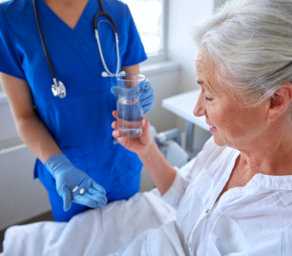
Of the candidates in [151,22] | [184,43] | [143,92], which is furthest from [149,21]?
[143,92]

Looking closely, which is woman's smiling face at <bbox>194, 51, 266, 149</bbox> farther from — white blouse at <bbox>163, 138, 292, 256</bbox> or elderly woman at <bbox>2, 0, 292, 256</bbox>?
white blouse at <bbox>163, 138, 292, 256</bbox>

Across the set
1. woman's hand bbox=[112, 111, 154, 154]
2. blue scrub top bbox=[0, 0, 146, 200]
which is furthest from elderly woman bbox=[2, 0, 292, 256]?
blue scrub top bbox=[0, 0, 146, 200]

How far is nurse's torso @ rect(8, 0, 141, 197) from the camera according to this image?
33.6 inches

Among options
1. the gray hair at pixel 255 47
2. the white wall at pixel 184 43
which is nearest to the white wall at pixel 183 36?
the white wall at pixel 184 43

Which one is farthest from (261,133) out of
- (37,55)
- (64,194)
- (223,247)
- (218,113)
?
(37,55)

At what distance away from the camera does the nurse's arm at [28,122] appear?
89 centimetres

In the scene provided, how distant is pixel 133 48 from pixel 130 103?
27 cm

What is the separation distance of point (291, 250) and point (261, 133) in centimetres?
27

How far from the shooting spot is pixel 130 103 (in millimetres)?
940

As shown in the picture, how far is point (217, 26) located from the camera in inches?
23.6

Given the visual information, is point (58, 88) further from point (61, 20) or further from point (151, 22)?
point (151, 22)

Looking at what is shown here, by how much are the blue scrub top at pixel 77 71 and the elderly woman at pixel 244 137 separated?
1.21 feet

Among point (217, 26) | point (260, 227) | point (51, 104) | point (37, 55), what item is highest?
point (217, 26)

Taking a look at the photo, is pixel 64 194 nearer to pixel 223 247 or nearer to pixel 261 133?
pixel 223 247
